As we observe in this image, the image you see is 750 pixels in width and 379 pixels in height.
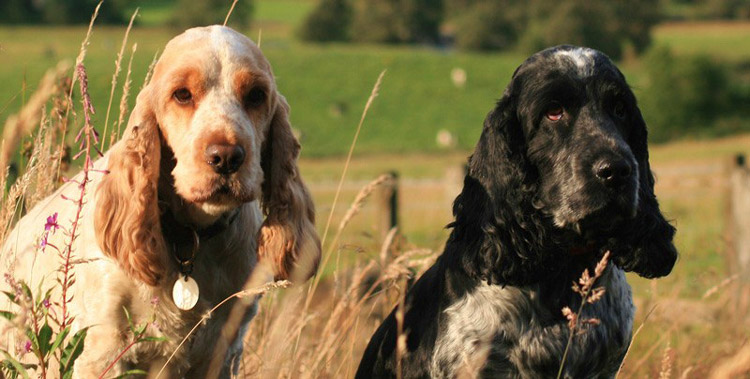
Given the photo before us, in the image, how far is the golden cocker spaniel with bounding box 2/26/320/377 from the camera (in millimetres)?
3449

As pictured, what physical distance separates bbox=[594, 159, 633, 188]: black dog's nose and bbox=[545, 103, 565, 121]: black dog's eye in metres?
0.33

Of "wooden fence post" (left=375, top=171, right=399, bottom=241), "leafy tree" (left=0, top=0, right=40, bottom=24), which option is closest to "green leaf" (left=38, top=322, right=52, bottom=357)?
"wooden fence post" (left=375, top=171, right=399, bottom=241)

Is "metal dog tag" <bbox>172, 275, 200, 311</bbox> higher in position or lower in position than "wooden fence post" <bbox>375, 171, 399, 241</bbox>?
higher

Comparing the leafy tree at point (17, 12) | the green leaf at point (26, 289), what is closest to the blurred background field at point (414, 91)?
the leafy tree at point (17, 12)

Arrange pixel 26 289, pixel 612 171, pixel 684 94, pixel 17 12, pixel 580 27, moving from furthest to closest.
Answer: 1. pixel 17 12
2. pixel 580 27
3. pixel 684 94
4. pixel 612 171
5. pixel 26 289

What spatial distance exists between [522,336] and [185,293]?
1.26m

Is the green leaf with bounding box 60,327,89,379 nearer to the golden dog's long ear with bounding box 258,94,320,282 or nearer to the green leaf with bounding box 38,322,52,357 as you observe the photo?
the green leaf with bounding box 38,322,52,357

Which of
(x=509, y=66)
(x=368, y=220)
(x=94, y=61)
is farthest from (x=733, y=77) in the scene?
(x=368, y=220)

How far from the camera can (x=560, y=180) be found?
347 centimetres

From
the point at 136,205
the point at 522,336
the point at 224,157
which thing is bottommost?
the point at 522,336

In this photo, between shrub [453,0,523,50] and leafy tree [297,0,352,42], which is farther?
leafy tree [297,0,352,42]

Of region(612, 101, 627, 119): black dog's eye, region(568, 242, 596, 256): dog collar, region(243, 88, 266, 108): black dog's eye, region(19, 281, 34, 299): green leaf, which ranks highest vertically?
region(243, 88, 266, 108): black dog's eye

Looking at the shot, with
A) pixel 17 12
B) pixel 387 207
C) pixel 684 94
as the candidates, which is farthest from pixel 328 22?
pixel 387 207

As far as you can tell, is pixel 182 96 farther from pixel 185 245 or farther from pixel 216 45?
pixel 185 245
